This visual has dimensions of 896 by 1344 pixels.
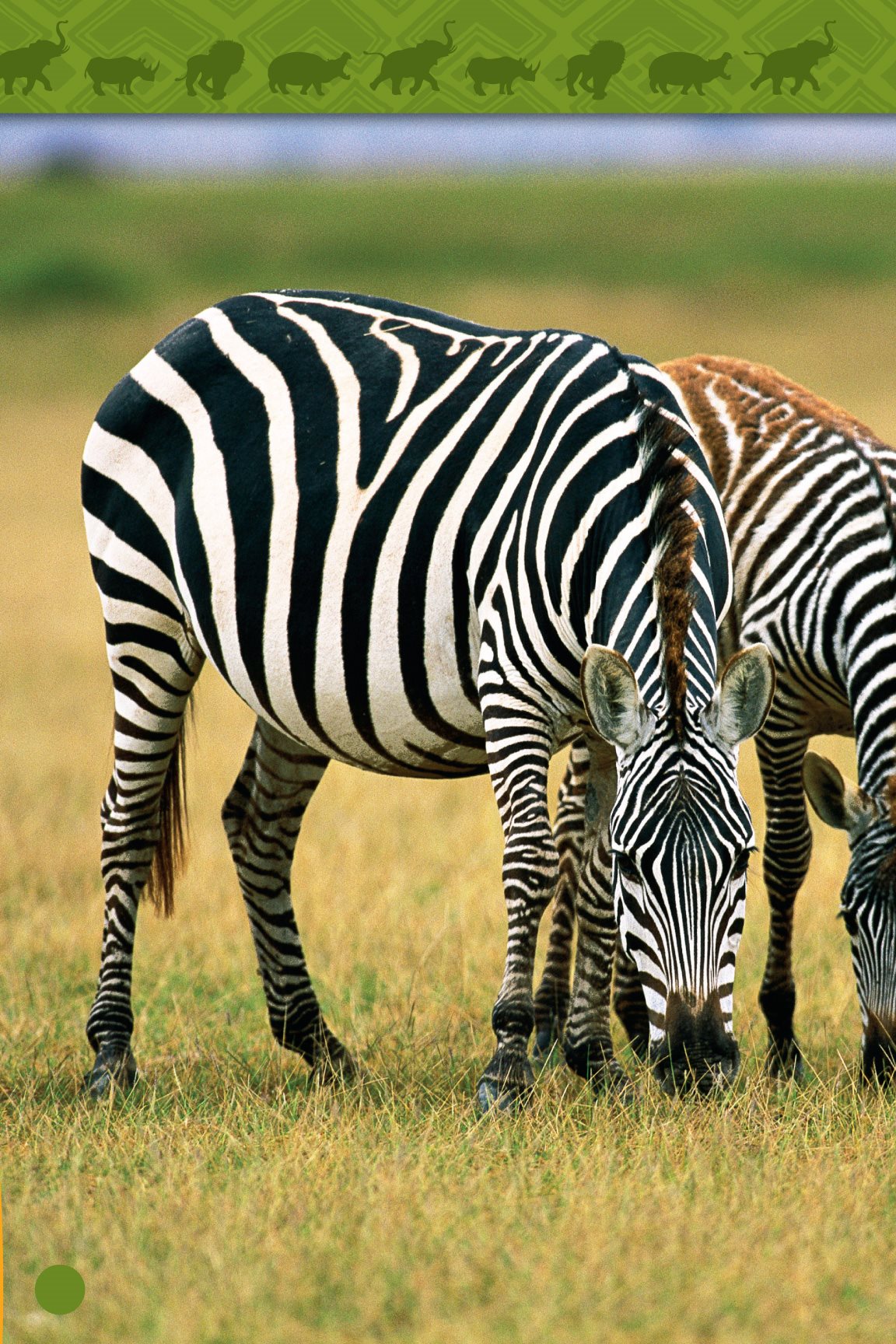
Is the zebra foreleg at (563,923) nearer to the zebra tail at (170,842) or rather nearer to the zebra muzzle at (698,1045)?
the zebra tail at (170,842)

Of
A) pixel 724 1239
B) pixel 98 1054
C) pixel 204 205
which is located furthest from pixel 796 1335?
pixel 204 205

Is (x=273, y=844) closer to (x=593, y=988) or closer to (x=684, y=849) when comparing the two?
(x=593, y=988)

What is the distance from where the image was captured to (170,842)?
22.2ft

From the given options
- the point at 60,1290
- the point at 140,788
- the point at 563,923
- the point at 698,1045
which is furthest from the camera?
the point at 563,923

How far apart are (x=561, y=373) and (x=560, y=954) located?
2.66 metres

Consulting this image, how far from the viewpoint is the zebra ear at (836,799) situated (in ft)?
17.7

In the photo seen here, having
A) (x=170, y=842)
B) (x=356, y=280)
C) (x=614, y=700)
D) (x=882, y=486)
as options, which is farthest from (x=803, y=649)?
(x=356, y=280)

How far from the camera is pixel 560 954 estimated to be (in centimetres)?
688

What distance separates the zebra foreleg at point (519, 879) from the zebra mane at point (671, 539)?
630 millimetres

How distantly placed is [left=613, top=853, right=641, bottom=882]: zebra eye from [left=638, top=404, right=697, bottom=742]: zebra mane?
0.40 m

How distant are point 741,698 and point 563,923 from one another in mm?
2420

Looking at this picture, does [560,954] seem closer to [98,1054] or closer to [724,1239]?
[98,1054]

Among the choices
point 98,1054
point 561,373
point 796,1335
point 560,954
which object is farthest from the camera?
point 560,954

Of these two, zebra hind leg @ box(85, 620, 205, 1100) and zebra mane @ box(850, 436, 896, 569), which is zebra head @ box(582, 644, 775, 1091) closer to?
zebra mane @ box(850, 436, 896, 569)
